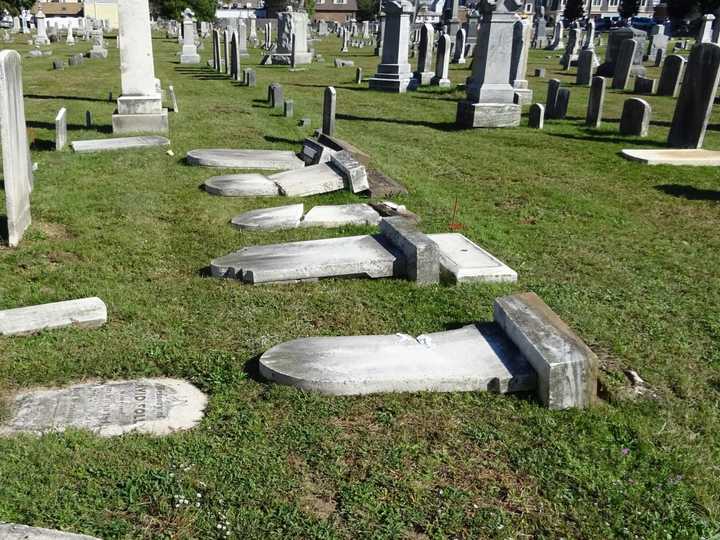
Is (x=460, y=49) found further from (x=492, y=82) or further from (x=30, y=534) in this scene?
(x=30, y=534)

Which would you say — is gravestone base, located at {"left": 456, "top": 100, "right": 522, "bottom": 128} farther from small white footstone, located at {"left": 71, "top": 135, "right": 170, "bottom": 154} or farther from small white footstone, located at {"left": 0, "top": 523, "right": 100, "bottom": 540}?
small white footstone, located at {"left": 0, "top": 523, "right": 100, "bottom": 540}

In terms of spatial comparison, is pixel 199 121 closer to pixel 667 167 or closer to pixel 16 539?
pixel 667 167

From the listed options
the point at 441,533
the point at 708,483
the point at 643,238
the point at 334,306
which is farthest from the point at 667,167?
the point at 441,533

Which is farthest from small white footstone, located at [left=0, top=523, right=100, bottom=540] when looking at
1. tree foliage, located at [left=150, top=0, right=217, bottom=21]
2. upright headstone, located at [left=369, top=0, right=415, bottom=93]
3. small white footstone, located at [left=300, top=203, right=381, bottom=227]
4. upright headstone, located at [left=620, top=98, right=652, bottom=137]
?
tree foliage, located at [left=150, top=0, right=217, bottom=21]

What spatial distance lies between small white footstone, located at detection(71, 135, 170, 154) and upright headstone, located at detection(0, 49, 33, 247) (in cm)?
346

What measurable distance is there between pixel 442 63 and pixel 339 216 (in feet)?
47.8

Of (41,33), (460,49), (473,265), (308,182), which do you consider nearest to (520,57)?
(308,182)

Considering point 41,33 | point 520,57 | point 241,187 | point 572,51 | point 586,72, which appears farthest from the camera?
point 41,33

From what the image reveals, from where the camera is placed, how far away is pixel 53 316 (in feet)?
14.0

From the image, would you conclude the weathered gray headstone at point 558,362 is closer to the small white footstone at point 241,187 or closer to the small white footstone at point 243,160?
the small white footstone at point 241,187

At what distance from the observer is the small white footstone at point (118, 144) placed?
9.70 meters

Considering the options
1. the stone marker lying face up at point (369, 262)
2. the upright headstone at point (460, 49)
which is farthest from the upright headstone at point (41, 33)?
the stone marker lying face up at point (369, 262)

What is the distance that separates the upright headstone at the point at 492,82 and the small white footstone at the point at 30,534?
1186cm

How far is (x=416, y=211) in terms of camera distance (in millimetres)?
7246
